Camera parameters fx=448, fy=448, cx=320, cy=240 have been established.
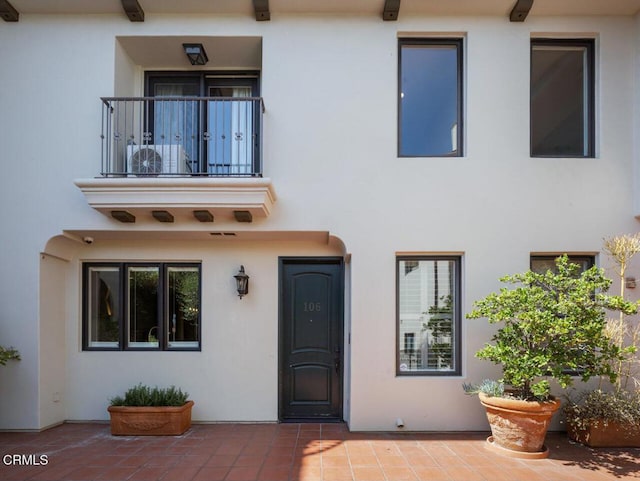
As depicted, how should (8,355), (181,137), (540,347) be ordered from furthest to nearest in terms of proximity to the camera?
1. (181,137)
2. (8,355)
3. (540,347)

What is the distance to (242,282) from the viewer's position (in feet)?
19.7

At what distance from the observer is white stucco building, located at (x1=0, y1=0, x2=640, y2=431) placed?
18.5ft

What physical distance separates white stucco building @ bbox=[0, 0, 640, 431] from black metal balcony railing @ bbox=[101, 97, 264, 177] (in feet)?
0.15

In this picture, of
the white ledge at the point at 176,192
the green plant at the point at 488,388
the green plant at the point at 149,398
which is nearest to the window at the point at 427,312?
the green plant at the point at 488,388

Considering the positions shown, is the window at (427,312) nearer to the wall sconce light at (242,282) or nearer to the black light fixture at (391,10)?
the wall sconce light at (242,282)

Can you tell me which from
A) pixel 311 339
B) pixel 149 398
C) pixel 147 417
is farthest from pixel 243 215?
pixel 147 417

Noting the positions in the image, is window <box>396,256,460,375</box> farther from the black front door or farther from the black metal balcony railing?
the black metal balcony railing

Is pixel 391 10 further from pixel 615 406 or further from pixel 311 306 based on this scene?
pixel 615 406

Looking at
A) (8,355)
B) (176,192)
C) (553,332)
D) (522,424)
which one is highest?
(176,192)

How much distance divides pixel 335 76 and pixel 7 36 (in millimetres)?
4237

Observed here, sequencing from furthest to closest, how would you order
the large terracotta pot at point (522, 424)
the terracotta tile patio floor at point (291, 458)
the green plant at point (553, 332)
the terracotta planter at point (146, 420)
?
1. the terracotta planter at point (146, 420)
2. the large terracotta pot at point (522, 424)
3. the green plant at point (553, 332)
4. the terracotta tile patio floor at point (291, 458)

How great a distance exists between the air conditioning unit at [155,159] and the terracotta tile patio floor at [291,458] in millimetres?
3281

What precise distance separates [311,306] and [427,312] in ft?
5.14

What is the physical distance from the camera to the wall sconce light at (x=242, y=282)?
6.00m
